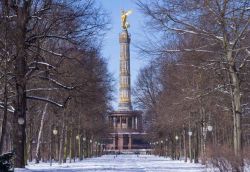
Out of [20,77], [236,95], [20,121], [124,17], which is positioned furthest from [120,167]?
[124,17]

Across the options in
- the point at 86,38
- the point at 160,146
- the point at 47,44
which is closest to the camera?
the point at 86,38

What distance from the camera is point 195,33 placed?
19188 mm

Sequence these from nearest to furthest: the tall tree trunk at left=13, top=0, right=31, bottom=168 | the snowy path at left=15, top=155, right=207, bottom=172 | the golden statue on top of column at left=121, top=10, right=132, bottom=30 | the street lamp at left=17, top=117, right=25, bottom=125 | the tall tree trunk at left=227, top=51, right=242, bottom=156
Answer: the tall tree trunk at left=227, top=51, right=242, bottom=156, the tall tree trunk at left=13, top=0, right=31, bottom=168, the street lamp at left=17, top=117, right=25, bottom=125, the snowy path at left=15, top=155, right=207, bottom=172, the golden statue on top of column at left=121, top=10, right=132, bottom=30

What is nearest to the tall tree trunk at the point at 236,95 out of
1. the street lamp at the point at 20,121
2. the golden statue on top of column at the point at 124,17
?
the street lamp at the point at 20,121

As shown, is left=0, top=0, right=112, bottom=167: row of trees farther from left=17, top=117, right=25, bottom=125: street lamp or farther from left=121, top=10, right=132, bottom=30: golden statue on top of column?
left=121, top=10, right=132, bottom=30: golden statue on top of column

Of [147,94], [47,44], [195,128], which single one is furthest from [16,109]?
[147,94]

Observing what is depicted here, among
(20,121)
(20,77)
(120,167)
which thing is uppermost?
(20,77)

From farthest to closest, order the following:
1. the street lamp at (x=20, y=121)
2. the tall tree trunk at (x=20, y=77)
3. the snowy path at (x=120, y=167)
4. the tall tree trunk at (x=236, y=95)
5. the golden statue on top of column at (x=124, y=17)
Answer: the golden statue on top of column at (x=124, y=17), the snowy path at (x=120, y=167), the street lamp at (x=20, y=121), the tall tree trunk at (x=20, y=77), the tall tree trunk at (x=236, y=95)

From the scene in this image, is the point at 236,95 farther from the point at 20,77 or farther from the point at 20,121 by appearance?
the point at 20,121

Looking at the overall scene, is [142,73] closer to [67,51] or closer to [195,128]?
[195,128]

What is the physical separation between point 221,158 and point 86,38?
32.2 feet

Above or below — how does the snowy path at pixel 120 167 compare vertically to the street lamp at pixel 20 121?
below

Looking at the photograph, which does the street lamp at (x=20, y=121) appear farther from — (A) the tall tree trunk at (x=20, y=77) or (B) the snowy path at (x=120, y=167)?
(B) the snowy path at (x=120, y=167)

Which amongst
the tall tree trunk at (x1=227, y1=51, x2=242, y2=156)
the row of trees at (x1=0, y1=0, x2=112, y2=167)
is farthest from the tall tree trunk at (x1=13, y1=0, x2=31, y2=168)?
the tall tree trunk at (x1=227, y1=51, x2=242, y2=156)
